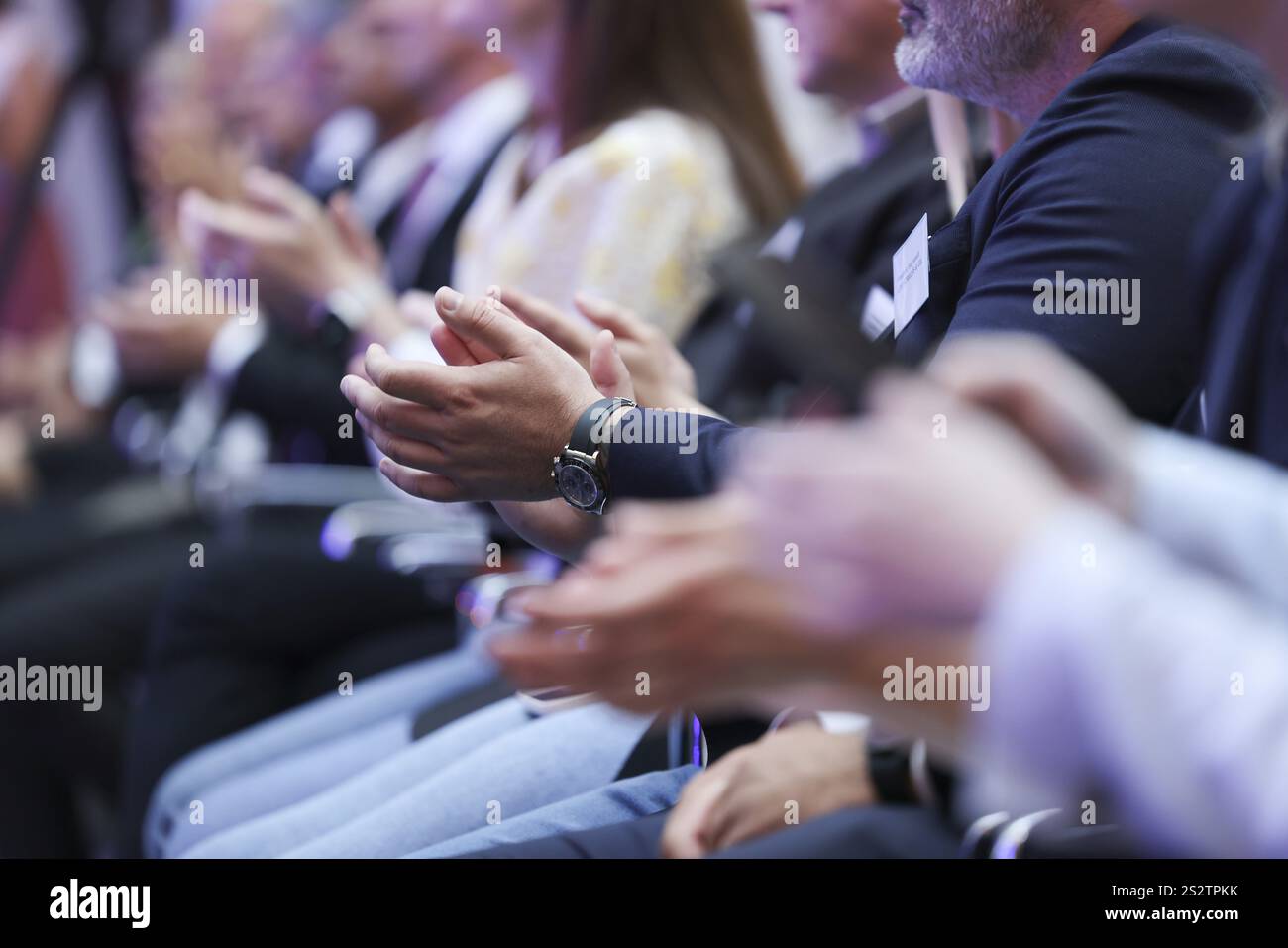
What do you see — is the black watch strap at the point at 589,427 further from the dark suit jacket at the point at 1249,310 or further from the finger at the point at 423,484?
the dark suit jacket at the point at 1249,310

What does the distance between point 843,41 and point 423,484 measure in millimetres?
685

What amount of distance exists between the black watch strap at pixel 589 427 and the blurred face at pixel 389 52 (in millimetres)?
1378

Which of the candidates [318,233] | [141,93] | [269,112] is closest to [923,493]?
[318,233]

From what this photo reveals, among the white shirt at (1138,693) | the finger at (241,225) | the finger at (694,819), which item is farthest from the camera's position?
the finger at (241,225)

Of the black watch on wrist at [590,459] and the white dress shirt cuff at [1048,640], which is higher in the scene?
the black watch on wrist at [590,459]

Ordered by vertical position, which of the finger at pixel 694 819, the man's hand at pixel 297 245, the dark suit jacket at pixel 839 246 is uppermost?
the man's hand at pixel 297 245

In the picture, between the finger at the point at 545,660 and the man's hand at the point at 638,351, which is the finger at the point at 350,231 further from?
the finger at the point at 545,660

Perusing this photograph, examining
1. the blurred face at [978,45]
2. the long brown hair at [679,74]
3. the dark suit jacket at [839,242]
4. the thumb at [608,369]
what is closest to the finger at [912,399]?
the thumb at [608,369]

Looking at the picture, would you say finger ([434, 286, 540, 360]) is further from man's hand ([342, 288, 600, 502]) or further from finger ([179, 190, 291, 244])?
finger ([179, 190, 291, 244])

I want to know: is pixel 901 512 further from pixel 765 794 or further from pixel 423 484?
pixel 423 484

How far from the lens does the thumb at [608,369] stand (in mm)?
963

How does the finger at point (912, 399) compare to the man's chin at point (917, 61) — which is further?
the man's chin at point (917, 61)

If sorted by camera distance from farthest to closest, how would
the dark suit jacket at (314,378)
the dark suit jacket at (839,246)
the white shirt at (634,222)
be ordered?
the dark suit jacket at (314,378), the white shirt at (634,222), the dark suit jacket at (839,246)
